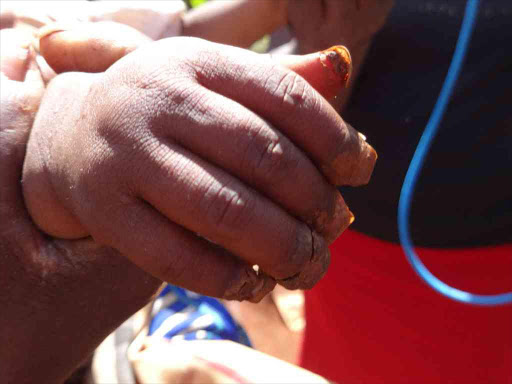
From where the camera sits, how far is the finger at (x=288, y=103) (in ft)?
1.39

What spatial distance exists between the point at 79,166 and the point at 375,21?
2.20ft

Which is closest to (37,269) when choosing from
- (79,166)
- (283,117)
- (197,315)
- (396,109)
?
(79,166)

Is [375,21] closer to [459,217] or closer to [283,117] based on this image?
[459,217]

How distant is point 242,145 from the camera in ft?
1.34

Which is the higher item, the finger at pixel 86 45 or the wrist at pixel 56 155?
the finger at pixel 86 45

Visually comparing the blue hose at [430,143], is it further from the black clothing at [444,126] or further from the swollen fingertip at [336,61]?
the swollen fingertip at [336,61]

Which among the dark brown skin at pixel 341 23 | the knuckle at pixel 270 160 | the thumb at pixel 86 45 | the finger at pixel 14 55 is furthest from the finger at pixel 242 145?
the dark brown skin at pixel 341 23

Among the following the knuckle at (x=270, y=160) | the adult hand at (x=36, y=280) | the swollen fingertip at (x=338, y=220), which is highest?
the knuckle at (x=270, y=160)

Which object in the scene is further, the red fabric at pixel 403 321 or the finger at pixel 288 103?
the red fabric at pixel 403 321

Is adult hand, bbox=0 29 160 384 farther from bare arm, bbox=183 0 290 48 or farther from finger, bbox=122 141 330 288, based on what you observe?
bare arm, bbox=183 0 290 48

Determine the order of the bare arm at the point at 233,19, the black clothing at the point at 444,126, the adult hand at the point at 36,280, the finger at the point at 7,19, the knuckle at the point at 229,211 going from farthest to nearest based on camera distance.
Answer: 1. the bare arm at the point at 233,19
2. the black clothing at the point at 444,126
3. the finger at the point at 7,19
4. the adult hand at the point at 36,280
5. the knuckle at the point at 229,211

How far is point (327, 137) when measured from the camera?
0.43 m

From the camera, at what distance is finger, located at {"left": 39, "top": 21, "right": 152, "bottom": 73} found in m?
0.57

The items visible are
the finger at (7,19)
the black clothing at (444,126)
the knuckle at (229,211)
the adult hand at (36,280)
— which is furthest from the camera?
the black clothing at (444,126)
